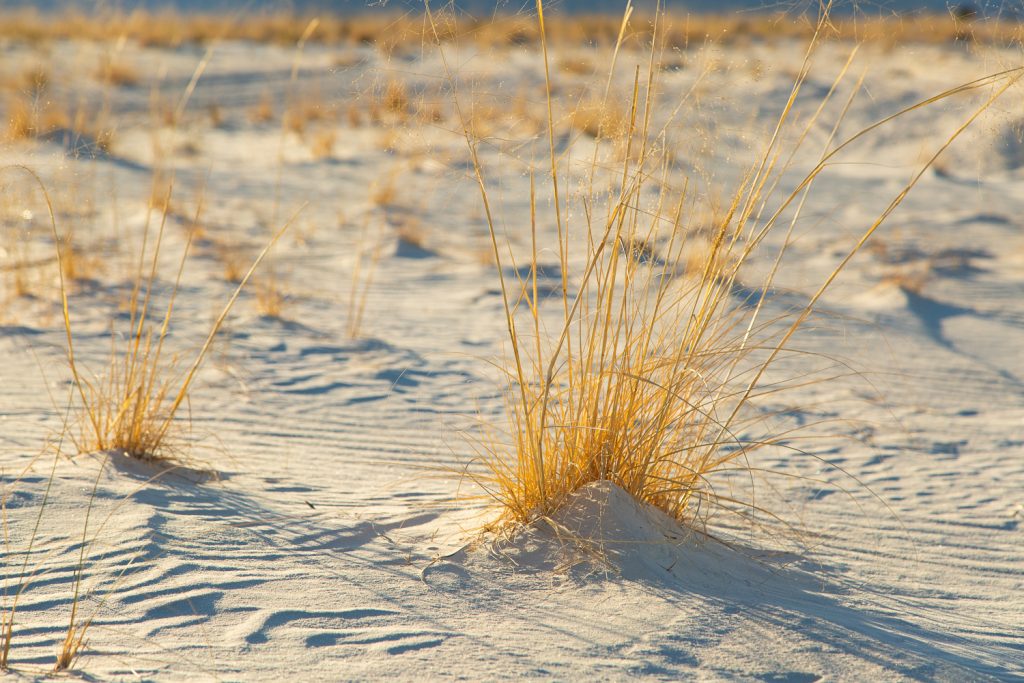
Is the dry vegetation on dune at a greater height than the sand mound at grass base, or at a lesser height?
greater

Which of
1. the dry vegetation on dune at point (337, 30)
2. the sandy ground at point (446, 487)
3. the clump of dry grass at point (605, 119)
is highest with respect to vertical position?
the dry vegetation on dune at point (337, 30)

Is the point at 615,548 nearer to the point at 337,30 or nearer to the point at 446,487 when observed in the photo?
the point at 446,487

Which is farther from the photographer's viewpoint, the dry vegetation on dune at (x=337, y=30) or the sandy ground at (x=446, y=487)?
the dry vegetation on dune at (x=337, y=30)

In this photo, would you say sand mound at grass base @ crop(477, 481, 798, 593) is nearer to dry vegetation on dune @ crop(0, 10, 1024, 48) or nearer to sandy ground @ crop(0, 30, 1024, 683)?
sandy ground @ crop(0, 30, 1024, 683)

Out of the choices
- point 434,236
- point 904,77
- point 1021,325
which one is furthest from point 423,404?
point 904,77

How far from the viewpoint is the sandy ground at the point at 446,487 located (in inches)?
79.9

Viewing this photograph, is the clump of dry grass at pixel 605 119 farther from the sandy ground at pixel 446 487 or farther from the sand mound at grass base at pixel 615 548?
the sand mound at grass base at pixel 615 548

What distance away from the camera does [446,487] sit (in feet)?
9.64

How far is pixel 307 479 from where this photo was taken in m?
3.03

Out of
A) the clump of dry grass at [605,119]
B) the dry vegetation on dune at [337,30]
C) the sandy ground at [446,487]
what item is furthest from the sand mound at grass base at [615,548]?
the dry vegetation on dune at [337,30]

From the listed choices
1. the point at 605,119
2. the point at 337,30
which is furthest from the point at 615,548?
the point at 337,30

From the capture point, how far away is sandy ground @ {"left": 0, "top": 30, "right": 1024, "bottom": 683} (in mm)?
2029

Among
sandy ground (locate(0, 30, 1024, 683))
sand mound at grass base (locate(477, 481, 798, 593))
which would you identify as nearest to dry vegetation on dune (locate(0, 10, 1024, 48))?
sandy ground (locate(0, 30, 1024, 683))

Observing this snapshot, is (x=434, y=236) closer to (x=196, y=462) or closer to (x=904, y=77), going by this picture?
(x=196, y=462)
